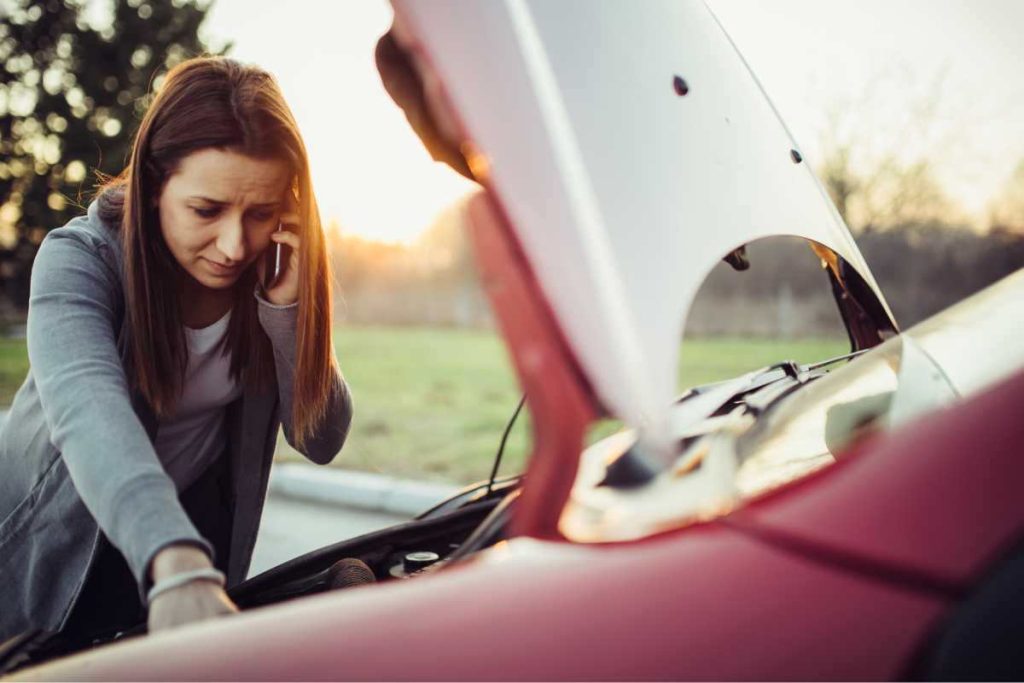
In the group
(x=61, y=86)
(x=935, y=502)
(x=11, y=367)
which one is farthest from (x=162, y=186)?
(x=61, y=86)

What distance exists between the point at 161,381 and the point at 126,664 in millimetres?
768

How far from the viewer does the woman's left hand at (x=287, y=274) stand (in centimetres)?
167

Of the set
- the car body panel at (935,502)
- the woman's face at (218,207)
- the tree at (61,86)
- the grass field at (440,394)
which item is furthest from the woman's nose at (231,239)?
the tree at (61,86)

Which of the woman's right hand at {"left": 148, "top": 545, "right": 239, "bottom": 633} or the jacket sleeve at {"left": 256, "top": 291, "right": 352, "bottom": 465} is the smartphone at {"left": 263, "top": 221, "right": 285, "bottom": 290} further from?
the woman's right hand at {"left": 148, "top": 545, "right": 239, "bottom": 633}

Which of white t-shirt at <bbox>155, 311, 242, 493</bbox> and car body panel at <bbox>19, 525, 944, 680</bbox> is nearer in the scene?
car body panel at <bbox>19, 525, 944, 680</bbox>

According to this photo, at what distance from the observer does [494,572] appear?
2.61ft

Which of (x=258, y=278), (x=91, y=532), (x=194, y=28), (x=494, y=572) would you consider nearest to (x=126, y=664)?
(x=494, y=572)

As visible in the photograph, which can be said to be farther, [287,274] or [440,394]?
[440,394]

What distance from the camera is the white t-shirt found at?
1698 mm

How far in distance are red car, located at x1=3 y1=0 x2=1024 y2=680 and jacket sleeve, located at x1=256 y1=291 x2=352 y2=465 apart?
824 millimetres

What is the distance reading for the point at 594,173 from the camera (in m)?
0.88

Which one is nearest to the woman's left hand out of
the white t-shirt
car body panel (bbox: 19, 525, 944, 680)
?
the white t-shirt

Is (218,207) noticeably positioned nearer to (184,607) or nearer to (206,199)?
(206,199)

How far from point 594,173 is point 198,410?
121 centimetres
